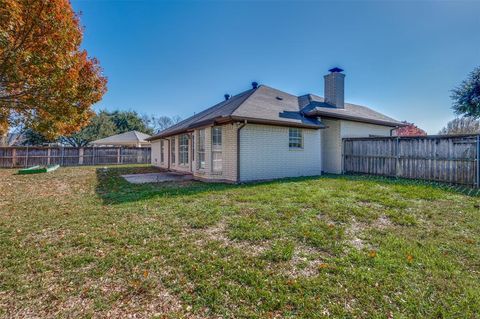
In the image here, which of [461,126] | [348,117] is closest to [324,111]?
[348,117]

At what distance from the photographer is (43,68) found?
671 cm

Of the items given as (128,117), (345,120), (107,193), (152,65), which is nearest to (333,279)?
(107,193)

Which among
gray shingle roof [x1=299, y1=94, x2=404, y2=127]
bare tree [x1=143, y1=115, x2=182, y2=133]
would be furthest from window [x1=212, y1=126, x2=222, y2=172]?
bare tree [x1=143, y1=115, x2=182, y2=133]

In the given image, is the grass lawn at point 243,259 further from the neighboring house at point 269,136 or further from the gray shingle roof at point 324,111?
the gray shingle roof at point 324,111

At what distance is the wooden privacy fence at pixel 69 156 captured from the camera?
18.3 meters

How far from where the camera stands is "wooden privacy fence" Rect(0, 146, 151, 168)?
719 inches

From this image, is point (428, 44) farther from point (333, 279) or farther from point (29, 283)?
point (29, 283)

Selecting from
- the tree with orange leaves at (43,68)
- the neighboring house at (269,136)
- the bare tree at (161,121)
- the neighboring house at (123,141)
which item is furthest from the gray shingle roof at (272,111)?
the bare tree at (161,121)

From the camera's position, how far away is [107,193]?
7816mm

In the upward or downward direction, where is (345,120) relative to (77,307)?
upward

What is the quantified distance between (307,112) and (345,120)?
2341mm

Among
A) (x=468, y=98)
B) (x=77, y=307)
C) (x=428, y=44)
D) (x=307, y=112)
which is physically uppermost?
(x=428, y=44)

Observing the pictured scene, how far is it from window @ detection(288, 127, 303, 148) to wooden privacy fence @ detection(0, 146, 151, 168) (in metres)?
17.8

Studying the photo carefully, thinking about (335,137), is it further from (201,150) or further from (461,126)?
(461,126)
